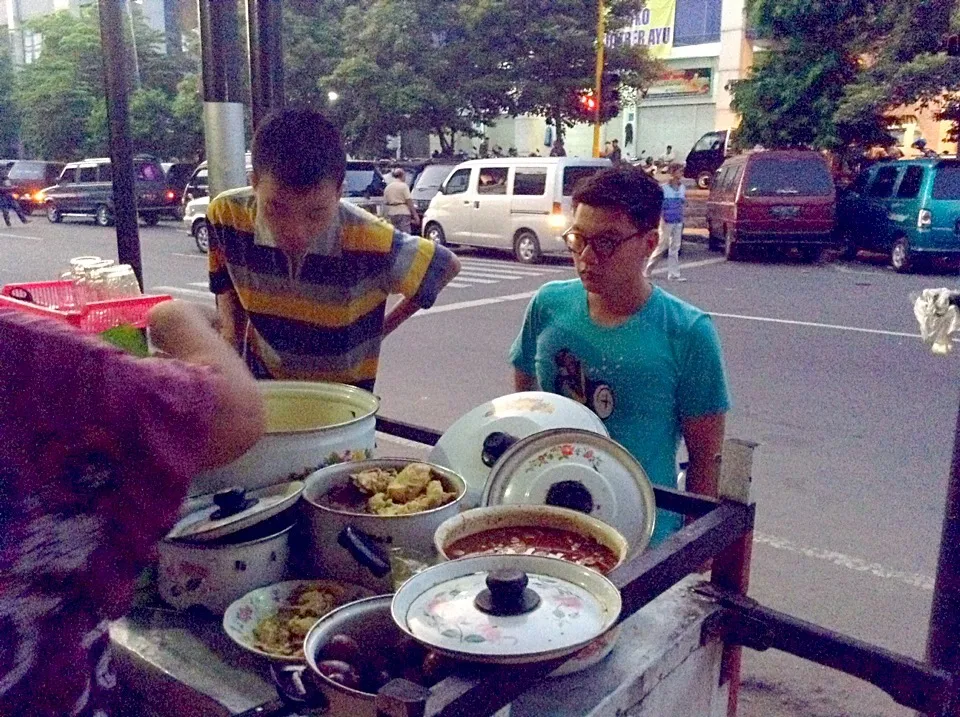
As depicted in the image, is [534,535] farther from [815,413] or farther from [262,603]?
[815,413]

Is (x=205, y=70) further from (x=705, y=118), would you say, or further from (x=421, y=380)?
(x=705, y=118)

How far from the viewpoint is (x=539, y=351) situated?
244 cm

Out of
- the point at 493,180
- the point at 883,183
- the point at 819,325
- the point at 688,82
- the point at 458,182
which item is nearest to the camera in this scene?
the point at 819,325

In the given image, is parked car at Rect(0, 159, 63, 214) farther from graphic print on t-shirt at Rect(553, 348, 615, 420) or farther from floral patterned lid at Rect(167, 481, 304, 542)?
floral patterned lid at Rect(167, 481, 304, 542)

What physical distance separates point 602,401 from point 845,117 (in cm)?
1670

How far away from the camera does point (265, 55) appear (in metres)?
3.21

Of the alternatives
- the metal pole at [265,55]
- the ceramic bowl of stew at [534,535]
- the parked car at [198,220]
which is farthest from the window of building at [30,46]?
the ceramic bowl of stew at [534,535]

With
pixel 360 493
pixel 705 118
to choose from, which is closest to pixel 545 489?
pixel 360 493

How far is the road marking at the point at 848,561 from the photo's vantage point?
156 inches

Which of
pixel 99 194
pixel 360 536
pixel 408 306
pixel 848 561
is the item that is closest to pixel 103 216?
pixel 99 194

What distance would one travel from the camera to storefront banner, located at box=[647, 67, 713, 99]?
125ft

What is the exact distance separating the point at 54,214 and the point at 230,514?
87.3 feet

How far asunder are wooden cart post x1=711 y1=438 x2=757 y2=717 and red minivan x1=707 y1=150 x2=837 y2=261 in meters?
13.8

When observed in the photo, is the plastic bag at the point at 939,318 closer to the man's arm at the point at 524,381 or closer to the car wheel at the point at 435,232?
→ the man's arm at the point at 524,381
